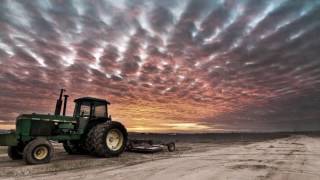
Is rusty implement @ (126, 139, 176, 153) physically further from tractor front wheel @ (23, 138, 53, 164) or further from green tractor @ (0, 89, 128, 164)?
tractor front wheel @ (23, 138, 53, 164)

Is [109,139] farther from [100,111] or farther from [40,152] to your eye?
[40,152]

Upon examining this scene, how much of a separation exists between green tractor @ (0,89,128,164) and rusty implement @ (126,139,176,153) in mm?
2298

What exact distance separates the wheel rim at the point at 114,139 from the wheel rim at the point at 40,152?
10.7 feet

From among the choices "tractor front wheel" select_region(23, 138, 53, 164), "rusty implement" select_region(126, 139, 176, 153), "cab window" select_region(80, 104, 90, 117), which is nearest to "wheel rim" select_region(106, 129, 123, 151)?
"cab window" select_region(80, 104, 90, 117)

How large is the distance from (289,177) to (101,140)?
8.78 m

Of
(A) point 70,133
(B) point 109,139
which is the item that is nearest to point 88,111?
(A) point 70,133

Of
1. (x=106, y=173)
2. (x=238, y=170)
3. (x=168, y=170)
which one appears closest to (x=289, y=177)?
(x=238, y=170)

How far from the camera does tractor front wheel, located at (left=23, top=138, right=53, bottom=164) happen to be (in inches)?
571

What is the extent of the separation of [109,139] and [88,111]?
1844mm

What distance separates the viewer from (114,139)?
18.0 metres

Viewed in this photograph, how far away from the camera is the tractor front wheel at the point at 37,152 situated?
14508 mm

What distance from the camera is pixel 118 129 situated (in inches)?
712

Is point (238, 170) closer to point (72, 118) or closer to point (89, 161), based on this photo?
point (89, 161)

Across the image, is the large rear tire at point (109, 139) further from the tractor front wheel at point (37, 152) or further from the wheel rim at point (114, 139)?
the tractor front wheel at point (37, 152)
